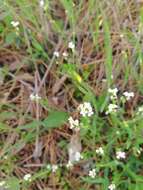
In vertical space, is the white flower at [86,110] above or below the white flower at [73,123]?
above

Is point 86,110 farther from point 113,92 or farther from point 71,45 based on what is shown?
point 71,45

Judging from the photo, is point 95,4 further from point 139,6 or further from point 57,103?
point 57,103

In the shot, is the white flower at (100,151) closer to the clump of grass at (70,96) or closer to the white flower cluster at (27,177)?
the clump of grass at (70,96)

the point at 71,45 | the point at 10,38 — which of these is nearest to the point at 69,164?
the point at 71,45

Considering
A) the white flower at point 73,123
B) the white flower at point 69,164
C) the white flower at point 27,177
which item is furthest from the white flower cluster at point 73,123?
the white flower at point 27,177

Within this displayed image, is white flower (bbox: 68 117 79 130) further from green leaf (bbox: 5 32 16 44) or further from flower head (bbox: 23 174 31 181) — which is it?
green leaf (bbox: 5 32 16 44)

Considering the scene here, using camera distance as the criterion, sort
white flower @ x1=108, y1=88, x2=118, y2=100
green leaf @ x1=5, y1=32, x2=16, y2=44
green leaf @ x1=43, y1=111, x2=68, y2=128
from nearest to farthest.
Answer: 1. white flower @ x1=108, y1=88, x2=118, y2=100
2. green leaf @ x1=43, y1=111, x2=68, y2=128
3. green leaf @ x1=5, y1=32, x2=16, y2=44

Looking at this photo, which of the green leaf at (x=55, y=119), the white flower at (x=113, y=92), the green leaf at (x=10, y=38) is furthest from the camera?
the green leaf at (x=10, y=38)

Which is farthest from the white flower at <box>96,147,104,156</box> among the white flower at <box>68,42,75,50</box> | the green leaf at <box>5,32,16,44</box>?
the green leaf at <box>5,32,16,44</box>
